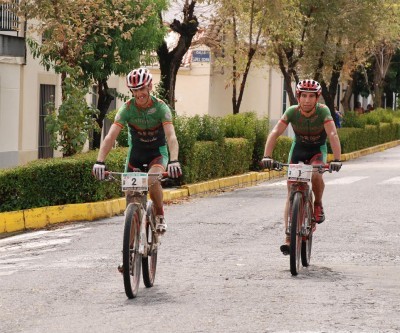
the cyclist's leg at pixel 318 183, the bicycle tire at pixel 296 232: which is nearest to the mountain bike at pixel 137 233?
the bicycle tire at pixel 296 232

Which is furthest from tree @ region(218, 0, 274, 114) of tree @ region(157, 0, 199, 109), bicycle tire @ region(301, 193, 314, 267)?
bicycle tire @ region(301, 193, 314, 267)

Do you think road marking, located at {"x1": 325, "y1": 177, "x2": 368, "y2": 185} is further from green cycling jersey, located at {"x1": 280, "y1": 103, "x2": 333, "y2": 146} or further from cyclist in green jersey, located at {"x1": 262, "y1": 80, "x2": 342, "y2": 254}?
green cycling jersey, located at {"x1": 280, "y1": 103, "x2": 333, "y2": 146}

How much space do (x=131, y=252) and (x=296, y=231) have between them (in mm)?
2114

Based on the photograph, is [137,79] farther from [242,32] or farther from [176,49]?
[242,32]

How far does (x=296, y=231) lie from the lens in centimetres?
1186

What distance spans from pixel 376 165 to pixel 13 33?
12044 mm

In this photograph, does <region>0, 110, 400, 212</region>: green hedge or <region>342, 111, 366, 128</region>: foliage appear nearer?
<region>0, 110, 400, 212</region>: green hedge

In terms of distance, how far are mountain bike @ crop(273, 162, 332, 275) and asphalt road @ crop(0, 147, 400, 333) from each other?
0.19m

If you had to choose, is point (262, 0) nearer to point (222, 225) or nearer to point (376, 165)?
point (376, 165)

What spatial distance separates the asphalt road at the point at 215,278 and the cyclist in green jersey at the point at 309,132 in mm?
980

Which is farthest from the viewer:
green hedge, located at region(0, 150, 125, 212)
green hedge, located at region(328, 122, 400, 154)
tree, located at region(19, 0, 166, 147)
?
green hedge, located at region(328, 122, 400, 154)

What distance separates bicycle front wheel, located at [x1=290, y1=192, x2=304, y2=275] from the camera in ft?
38.4

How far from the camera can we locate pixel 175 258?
13438 mm

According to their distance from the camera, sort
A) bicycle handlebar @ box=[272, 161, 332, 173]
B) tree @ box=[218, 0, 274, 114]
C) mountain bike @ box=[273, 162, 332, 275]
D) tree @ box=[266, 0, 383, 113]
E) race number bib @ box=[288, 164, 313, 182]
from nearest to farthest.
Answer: mountain bike @ box=[273, 162, 332, 275] < race number bib @ box=[288, 164, 313, 182] < bicycle handlebar @ box=[272, 161, 332, 173] < tree @ box=[218, 0, 274, 114] < tree @ box=[266, 0, 383, 113]
